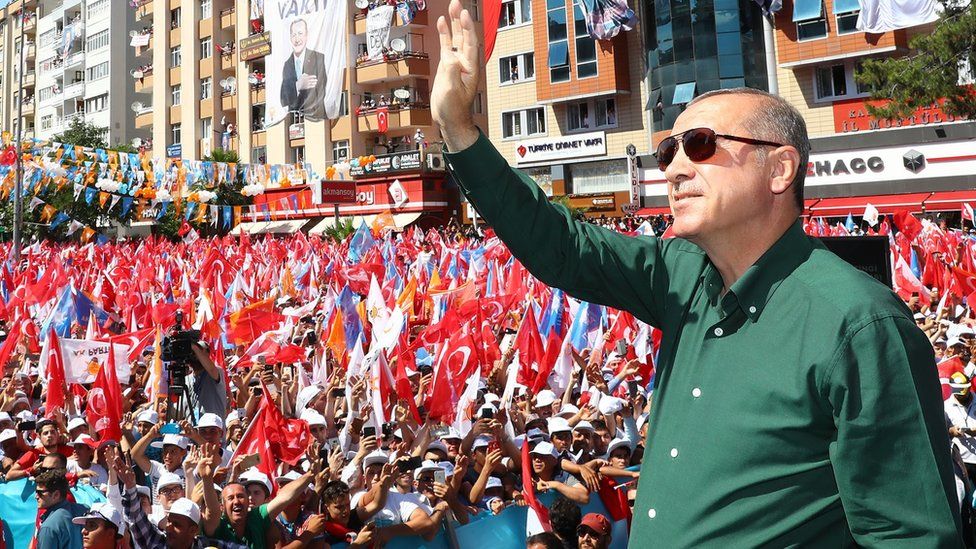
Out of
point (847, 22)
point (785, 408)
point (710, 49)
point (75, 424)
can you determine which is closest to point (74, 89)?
point (710, 49)

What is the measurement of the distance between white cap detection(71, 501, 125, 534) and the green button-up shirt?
3.79 meters

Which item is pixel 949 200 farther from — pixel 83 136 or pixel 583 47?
pixel 83 136

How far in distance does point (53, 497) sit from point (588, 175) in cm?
3471

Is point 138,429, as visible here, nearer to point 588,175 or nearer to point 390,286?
point 390,286

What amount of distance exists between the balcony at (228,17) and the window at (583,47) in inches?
938

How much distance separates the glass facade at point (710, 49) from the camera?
3503cm

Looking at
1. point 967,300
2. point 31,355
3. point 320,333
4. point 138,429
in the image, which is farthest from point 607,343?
point 31,355

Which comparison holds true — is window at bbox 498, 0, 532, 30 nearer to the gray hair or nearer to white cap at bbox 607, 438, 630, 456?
white cap at bbox 607, 438, 630, 456

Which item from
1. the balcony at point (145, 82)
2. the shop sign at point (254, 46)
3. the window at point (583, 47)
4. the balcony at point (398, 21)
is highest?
the balcony at point (145, 82)

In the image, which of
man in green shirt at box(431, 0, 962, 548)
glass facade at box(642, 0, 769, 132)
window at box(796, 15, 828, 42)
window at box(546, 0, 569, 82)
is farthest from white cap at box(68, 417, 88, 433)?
window at box(546, 0, 569, 82)

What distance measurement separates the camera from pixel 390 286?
15383 mm

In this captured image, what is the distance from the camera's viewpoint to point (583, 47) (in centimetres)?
3825

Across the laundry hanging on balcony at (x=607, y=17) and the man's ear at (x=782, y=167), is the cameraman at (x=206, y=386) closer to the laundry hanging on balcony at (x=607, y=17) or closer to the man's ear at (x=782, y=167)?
the man's ear at (x=782, y=167)

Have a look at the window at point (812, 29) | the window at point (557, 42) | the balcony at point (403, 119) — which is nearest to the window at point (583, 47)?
the window at point (557, 42)
